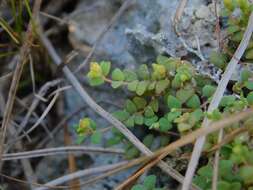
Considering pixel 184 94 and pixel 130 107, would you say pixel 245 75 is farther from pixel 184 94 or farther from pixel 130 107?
pixel 130 107

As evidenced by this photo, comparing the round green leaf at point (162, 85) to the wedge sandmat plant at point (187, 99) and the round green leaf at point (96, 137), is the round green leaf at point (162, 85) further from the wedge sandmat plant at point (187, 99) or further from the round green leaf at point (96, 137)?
the round green leaf at point (96, 137)

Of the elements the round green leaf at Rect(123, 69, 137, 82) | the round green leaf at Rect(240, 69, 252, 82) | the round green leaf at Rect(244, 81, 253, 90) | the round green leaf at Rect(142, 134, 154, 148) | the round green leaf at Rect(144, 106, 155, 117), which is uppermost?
the round green leaf at Rect(123, 69, 137, 82)

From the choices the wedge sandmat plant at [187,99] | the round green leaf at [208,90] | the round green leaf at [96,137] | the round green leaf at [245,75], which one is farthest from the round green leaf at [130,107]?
the round green leaf at [245,75]

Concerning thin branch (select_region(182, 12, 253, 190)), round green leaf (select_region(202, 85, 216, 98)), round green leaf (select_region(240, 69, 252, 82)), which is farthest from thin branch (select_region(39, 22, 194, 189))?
round green leaf (select_region(240, 69, 252, 82))

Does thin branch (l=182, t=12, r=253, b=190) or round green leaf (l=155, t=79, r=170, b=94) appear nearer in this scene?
thin branch (l=182, t=12, r=253, b=190)

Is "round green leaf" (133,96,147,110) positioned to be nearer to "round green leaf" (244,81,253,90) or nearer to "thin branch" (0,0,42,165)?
"round green leaf" (244,81,253,90)

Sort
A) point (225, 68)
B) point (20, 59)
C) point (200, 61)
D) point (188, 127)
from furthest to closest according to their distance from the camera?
point (20, 59) < point (200, 61) < point (225, 68) < point (188, 127)

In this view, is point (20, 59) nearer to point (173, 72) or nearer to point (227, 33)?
point (173, 72)

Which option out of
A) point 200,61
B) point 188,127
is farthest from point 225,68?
point 188,127
